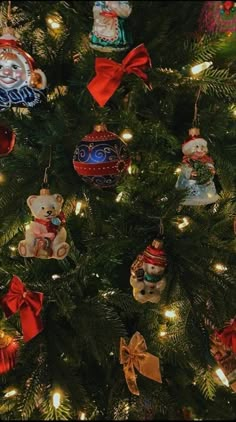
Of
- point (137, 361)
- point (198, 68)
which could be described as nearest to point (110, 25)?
point (198, 68)

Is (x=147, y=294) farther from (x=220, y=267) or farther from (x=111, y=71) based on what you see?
(x=111, y=71)

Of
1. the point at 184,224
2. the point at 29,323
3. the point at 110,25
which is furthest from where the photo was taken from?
the point at 184,224

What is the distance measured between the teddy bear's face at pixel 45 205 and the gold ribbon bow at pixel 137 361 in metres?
0.32

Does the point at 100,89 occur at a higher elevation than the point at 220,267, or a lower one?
higher

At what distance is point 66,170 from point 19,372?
1.47 feet

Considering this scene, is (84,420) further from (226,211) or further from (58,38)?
(58,38)

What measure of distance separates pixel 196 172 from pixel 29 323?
1.50ft

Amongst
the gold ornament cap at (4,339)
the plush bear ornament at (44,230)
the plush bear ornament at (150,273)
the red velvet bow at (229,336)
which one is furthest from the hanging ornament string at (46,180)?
the red velvet bow at (229,336)

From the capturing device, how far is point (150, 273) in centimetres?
85

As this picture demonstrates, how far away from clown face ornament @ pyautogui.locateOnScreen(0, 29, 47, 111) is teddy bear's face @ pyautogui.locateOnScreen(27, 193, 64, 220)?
0.19 meters

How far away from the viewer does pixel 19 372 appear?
3.10 ft

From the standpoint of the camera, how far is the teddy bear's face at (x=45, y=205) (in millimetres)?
Answer: 853

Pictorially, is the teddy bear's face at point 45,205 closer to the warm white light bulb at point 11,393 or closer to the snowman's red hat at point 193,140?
the snowman's red hat at point 193,140

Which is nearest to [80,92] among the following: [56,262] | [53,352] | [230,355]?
[56,262]
